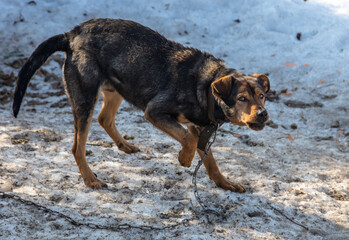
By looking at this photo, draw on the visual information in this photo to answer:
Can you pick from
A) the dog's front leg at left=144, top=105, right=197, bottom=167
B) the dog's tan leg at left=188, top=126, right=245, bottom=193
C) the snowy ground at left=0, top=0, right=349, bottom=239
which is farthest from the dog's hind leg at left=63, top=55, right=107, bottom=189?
the dog's tan leg at left=188, top=126, right=245, bottom=193

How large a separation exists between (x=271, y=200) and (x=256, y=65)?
516 centimetres

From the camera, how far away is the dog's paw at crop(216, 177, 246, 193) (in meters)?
4.54

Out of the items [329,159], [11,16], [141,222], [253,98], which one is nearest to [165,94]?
[253,98]

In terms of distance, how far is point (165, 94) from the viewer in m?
4.37

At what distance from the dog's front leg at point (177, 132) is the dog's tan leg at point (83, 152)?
2.68 ft

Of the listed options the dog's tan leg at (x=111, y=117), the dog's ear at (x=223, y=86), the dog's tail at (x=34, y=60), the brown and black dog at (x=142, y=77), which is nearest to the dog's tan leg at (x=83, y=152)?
the brown and black dog at (x=142, y=77)

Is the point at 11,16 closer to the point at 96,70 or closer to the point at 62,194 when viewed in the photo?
the point at 96,70

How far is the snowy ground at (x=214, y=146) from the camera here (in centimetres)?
380

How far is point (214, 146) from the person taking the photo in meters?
6.02

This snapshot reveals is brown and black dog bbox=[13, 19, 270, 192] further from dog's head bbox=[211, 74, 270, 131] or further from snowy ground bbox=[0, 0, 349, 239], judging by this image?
snowy ground bbox=[0, 0, 349, 239]

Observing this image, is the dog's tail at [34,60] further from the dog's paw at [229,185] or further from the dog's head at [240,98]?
the dog's paw at [229,185]

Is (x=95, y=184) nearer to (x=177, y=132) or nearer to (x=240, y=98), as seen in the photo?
(x=177, y=132)

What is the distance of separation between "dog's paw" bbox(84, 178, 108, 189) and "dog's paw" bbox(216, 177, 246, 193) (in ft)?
4.55

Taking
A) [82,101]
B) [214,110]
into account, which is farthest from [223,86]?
[82,101]
